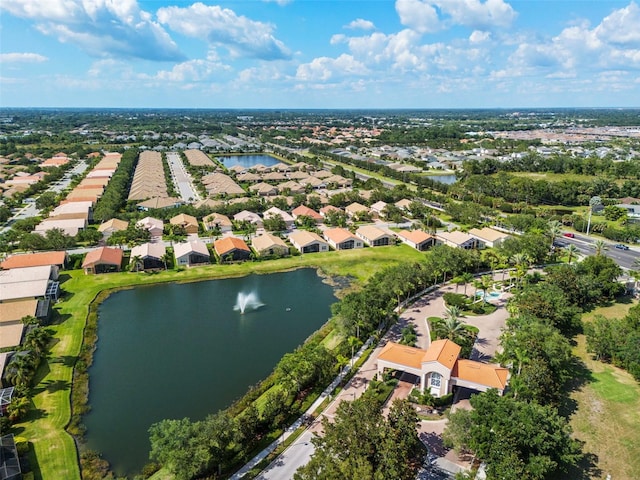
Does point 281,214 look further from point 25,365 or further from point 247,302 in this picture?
point 25,365

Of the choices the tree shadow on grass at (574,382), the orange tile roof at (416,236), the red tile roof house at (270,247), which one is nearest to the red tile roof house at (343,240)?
the orange tile roof at (416,236)

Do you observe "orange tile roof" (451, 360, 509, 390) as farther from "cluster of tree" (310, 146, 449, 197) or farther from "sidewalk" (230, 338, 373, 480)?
"cluster of tree" (310, 146, 449, 197)

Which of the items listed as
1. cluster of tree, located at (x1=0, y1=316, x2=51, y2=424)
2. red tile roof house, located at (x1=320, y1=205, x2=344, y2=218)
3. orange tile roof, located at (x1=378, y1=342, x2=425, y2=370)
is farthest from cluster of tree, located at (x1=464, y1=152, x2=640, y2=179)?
cluster of tree, located at (x1=0, y1=316, x2=51, y2=424)

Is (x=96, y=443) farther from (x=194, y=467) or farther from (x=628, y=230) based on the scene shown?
(x=628, y=230)

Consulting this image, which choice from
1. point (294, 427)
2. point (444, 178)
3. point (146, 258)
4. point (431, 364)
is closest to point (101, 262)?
point (146, 258)

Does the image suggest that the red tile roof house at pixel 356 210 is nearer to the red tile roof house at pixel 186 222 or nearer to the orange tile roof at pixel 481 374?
the red tile roof house at pixel 186 222
